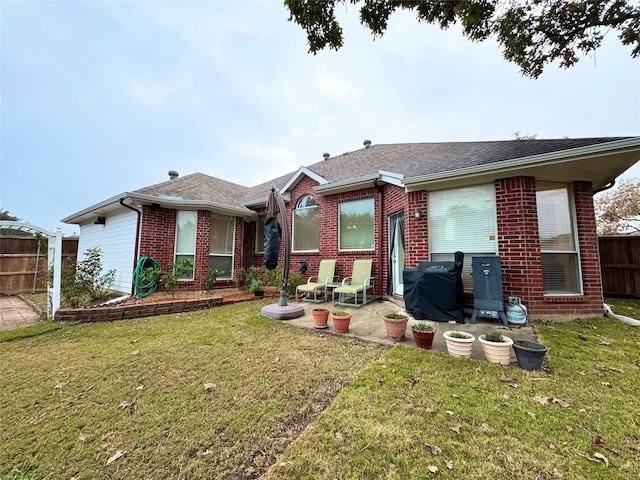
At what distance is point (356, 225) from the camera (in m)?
7.34

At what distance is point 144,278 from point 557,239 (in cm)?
998

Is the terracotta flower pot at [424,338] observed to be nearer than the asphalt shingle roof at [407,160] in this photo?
Yes

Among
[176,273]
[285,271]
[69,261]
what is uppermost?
[69,261]

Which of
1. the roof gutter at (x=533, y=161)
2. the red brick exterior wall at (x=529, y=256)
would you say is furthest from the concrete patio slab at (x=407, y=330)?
the roof gutter at (x=533, y=161)

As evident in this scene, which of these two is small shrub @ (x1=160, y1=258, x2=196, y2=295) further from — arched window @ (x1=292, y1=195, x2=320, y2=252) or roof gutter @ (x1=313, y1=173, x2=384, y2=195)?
roof gutter @ (x1=313, y1=173, x2=384, y2=195)

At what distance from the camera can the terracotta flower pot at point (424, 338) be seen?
334cm

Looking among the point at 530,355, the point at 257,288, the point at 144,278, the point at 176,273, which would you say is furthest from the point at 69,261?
the point at 530,355

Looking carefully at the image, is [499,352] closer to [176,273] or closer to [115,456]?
[115,456]

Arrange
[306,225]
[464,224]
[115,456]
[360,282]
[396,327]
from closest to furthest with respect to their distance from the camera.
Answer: [115,456]
[396,327]
[464,224]
[360,282]
[306,225]

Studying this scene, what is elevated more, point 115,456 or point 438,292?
point 438,292

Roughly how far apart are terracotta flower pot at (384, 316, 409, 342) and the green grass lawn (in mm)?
322

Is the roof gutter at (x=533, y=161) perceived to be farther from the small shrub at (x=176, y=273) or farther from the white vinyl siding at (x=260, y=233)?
the small shrub at (x=176, y=273)

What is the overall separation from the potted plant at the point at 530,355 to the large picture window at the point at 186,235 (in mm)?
8073

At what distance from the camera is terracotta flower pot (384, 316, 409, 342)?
3.65 m
